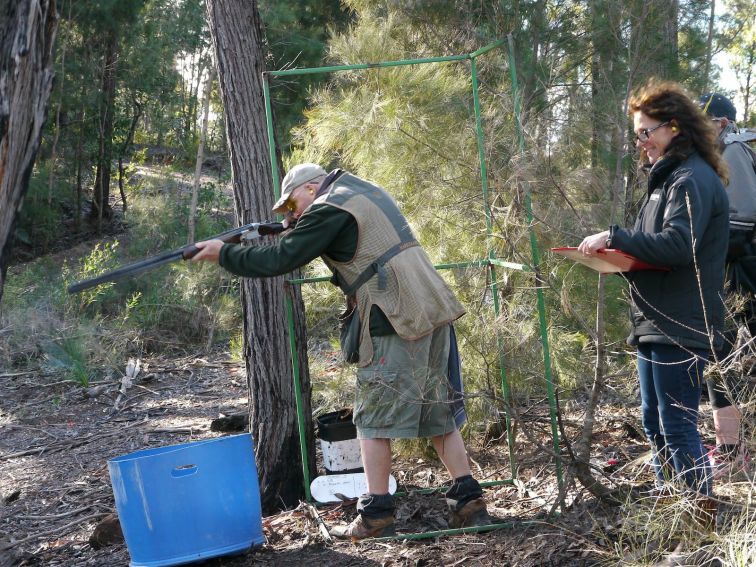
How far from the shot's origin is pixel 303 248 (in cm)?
351

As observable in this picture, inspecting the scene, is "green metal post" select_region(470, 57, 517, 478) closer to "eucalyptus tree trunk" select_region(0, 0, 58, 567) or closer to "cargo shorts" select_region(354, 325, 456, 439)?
"cargo shorts" select_region(354, 325, 456, 439)

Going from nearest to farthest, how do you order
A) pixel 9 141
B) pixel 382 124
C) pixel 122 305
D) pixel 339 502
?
pixel 9 141 < pixel 339 502 < pixel 382 124 < pixel 122 305

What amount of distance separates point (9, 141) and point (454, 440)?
2080 mm

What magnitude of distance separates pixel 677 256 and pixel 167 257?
2.02 m

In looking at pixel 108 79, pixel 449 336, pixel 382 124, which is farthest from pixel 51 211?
pixel 449 336

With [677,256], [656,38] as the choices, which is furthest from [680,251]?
[656,38]

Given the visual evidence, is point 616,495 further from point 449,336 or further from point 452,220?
point 452,220

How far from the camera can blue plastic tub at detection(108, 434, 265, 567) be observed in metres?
3.55

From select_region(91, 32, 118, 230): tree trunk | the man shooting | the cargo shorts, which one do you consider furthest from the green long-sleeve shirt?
select_region(91, 32, 118, 230): tree trunk

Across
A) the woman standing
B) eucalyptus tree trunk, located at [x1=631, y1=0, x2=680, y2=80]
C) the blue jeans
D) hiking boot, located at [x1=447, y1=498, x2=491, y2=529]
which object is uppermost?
eucalyptus tree trunk, located at [x1=631, y1=0, x2=680, y2=80]

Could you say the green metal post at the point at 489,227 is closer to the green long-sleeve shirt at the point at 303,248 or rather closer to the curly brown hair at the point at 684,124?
the green long-sleeve shirt at the point at 303,248

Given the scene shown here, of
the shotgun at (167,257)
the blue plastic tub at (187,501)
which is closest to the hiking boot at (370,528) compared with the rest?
the blue plastic tub at (187,501)

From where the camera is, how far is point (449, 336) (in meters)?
3.78

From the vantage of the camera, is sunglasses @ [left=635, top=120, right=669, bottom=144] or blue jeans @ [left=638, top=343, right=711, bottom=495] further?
sunglasses @ [left=635, top=120, right=669, bottom=144]
